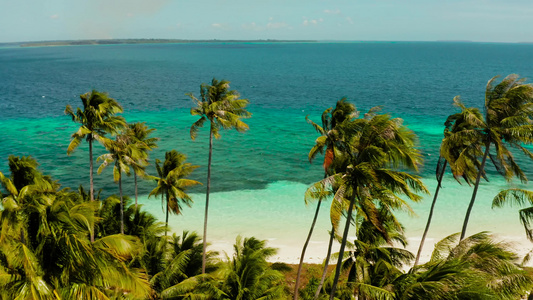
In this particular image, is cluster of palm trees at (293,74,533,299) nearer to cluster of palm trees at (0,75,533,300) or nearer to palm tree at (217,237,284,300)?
cluster of palm trees at (0,75,533,300)

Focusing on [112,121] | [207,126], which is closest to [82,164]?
[207,126]

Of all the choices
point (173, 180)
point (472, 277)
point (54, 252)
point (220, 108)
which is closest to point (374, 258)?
point (472, 277)

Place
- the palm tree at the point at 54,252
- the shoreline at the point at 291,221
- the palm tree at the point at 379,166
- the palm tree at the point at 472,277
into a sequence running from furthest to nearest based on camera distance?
the shoreline at the point at 291,221, the palm tree at the point at 379,166, the palm tree at the point at 472,277, the palm tree at the point at 54,252

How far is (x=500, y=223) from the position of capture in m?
33.9

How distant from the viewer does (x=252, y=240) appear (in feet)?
66.0

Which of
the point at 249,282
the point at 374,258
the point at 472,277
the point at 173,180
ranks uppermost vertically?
the point at 472,277

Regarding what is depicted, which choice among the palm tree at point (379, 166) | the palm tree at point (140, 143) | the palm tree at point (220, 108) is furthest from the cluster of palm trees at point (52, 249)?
the palm tree at point (140, 143)

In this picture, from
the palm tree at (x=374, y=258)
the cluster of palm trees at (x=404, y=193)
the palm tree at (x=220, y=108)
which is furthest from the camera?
the palm tree at (x=220, y=108)

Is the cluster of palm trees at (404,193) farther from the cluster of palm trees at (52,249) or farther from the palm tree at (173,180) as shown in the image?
the palm tree at (173,180)

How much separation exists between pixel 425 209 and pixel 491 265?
82.9 ft

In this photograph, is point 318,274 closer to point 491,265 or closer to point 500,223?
point 491,265

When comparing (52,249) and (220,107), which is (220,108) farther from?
(52,249)

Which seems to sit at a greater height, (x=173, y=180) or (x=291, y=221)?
(x=173, y=180)

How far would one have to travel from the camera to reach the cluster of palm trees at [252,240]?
9062mm
